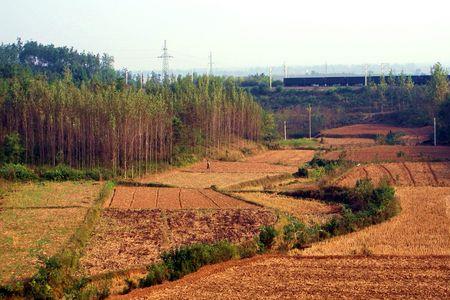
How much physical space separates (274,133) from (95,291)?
170 ft

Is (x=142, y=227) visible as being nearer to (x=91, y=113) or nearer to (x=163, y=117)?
(x=91, y=113)

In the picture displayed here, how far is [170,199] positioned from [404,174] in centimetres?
1317

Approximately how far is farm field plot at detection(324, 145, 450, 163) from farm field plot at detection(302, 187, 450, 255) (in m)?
14.3

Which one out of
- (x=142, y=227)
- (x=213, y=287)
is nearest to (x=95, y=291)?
(x=213, y=287)

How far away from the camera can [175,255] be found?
1944 cm

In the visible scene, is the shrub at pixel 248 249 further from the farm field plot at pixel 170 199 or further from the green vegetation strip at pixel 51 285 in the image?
the farm field plot at pixel 170 199

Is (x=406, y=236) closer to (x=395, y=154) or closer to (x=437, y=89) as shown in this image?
(x=395, y=154)

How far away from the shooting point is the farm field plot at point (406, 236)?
843 inches

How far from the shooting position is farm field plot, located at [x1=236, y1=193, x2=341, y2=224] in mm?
28219

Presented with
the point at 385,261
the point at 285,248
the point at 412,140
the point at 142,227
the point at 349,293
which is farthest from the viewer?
the point at 412,140

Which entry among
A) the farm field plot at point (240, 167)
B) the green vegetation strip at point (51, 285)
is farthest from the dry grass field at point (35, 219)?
the farm field plot at point (240, 167)

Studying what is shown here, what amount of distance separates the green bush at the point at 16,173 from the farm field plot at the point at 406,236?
19935 millimetres

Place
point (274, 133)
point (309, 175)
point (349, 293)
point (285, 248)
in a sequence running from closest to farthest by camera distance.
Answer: point (349, 293), point (285, 248), point (309, 175), point (274, 133)

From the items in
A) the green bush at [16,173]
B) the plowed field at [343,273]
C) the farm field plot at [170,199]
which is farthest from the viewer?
the green bush at [16,173]
